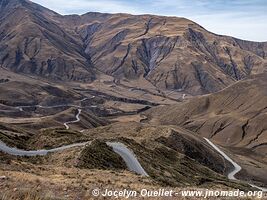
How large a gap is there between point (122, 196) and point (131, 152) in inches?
1570

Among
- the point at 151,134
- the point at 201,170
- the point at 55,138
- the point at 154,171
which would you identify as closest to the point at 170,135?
the point at 151,134

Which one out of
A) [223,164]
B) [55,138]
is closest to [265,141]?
[223,164]

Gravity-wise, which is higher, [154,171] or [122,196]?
[122,196]

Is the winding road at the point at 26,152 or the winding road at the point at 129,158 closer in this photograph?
the winding road at the point at 129,158

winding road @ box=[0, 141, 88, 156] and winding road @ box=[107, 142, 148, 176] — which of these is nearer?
winding road @ box=[107, 142, 148, 176]

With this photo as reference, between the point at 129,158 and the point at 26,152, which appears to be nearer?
the point at 129,158

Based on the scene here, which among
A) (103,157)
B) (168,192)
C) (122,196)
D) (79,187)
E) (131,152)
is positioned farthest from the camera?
(131,152)

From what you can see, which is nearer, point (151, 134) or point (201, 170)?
point (201, 170)

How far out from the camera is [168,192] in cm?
2453

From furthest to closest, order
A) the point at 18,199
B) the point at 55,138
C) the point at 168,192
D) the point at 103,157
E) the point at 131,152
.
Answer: the point at 55,138 → the point at 131,152 → the point at 103,157 → the point at 168,192 → the point at 18,199

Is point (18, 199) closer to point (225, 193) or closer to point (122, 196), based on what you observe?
point (122, 196)

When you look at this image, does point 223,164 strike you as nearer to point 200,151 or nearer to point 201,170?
point 200,151

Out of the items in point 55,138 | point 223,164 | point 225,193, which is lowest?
point 223,164

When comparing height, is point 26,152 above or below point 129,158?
below
